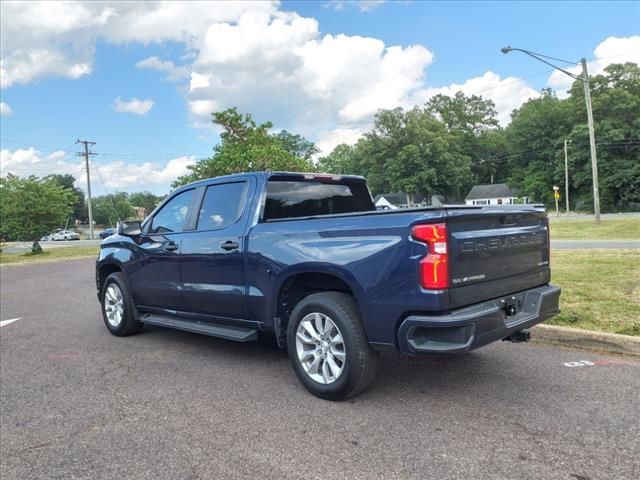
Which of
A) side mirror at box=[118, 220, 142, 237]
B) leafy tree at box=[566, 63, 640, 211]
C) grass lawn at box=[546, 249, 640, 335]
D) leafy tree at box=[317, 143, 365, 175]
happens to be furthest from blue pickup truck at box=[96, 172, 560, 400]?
leafy tree at box=[317, 143, 365, 175]

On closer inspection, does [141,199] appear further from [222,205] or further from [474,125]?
[222,205]

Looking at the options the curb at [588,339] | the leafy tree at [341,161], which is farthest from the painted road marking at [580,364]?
the leafy tree at [341,161]

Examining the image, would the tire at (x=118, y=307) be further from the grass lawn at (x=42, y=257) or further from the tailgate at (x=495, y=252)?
the grass lawn at (x=42, y=257)

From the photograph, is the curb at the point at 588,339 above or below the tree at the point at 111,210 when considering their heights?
below

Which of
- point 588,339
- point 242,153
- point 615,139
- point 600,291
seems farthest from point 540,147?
point 588,339

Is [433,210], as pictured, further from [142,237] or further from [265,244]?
[142,237]

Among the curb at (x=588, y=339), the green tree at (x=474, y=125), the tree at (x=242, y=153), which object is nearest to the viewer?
the curb at (x=588, y=339)

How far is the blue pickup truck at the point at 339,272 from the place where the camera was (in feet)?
10.8

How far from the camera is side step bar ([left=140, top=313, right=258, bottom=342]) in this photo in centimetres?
450

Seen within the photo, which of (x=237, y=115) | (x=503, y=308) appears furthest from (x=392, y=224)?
(x=237, y=115)

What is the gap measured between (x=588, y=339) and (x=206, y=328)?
3.73 m

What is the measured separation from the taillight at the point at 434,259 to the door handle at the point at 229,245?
6.31 feet

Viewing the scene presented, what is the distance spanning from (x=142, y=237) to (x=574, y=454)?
4778 mm

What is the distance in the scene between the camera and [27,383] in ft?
15.0
